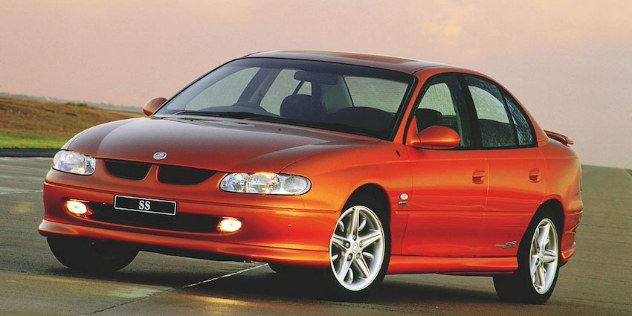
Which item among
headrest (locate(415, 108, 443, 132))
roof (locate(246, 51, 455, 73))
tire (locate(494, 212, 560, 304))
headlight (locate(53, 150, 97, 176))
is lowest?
tire (locate(494, 212, 560, 304))

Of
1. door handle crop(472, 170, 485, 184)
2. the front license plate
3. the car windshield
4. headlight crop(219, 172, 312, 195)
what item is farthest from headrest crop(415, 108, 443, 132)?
the front license plate

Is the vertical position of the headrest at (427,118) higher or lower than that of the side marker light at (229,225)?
higher

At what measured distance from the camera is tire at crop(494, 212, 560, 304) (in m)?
9.38

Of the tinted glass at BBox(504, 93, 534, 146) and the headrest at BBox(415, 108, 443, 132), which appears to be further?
the tinted glass at BBox(504, 93, 534, 146)

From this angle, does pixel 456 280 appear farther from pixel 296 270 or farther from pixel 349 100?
pixel 296 270

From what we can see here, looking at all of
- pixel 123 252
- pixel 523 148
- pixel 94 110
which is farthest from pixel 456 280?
pixel 94 110

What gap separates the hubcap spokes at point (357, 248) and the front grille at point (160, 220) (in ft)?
2.68

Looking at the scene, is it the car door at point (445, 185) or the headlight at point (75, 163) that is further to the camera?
the car door at point (445, 185)

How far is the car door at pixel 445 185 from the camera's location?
8023mm

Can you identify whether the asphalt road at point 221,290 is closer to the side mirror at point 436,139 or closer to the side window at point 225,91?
the side mirror at point 436,139

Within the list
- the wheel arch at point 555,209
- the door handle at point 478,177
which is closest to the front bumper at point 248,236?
the door handle at point 478,177

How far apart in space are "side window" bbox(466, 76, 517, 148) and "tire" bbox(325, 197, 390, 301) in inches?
70.0

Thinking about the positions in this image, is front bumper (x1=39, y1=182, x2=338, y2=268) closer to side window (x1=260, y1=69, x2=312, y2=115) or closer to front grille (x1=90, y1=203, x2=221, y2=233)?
front grille (x1=90, y1=203, x2=221, y2=233)

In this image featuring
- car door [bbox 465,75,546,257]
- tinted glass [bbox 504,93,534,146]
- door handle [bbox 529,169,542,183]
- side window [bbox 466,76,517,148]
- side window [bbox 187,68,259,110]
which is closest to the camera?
side window [bbox 187,68,259,110]
